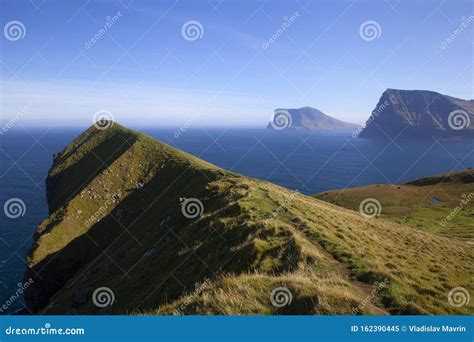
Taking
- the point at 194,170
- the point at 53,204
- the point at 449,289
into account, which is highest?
the point at 449,289

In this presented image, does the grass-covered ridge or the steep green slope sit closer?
the grass-covered ridge

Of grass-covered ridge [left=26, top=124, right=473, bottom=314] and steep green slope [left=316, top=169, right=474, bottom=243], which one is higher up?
steep green slope [left=316, top=169, right=474, bottom=243]

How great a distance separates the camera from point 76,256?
68.8 metres

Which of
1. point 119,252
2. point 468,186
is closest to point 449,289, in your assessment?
point 119,252

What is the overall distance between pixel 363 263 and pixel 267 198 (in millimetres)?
15747

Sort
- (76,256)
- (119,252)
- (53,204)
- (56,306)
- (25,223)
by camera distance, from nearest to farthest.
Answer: (56,306) < (119,252) < (76,256) < (53,204) < (25,223)

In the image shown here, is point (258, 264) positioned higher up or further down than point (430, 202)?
further down

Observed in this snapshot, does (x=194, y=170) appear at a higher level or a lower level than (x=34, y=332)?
higher

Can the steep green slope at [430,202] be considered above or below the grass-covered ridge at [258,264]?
above

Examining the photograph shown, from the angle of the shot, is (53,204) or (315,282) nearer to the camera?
(315,282)

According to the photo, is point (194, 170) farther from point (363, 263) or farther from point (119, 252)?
point (363, 263)

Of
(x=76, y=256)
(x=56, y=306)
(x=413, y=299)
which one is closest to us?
(x=413, y=299)

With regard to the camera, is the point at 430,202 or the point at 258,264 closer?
the point at 258,264

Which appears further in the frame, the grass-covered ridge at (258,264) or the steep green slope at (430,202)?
the steep green slope at (430,202)
